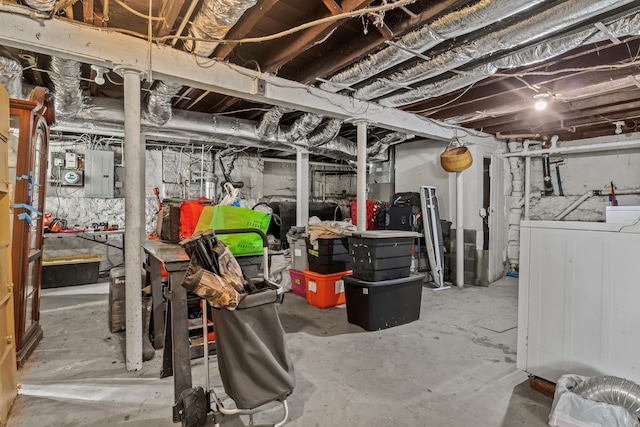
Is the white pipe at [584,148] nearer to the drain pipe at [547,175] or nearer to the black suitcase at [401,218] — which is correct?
the drain pipe at [547,175]

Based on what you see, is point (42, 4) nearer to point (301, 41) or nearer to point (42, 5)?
point (42, 5)

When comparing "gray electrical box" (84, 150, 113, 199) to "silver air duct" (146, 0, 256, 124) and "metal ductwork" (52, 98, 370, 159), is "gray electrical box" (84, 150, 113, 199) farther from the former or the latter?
"silver air duct" (146, 0, 256, 124)

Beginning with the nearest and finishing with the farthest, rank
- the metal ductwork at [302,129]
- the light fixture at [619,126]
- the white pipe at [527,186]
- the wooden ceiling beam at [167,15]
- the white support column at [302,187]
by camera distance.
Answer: the wooden ceiling beam at [167,15] → the metal ductwork at [302,129] → the light fixture at [619,126] → the white support column at [302,187] → the white pipe at [527,186]

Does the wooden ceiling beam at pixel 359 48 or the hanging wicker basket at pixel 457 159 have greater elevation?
the wooden ceiling beam at pixel 359 48

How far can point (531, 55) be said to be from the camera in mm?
2633

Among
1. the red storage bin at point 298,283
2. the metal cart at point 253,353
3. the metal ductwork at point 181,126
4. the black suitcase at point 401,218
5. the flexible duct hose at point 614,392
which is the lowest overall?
the red storage bin at point 298,283

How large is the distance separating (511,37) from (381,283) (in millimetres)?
2180

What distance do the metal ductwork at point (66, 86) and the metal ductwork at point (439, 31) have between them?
222 centimetres

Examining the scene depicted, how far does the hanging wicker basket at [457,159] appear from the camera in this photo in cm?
467

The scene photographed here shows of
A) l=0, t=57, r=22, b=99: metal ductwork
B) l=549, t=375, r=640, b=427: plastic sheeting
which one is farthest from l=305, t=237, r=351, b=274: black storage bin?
l=0, t=57, r=22, b=99: metal ductwork

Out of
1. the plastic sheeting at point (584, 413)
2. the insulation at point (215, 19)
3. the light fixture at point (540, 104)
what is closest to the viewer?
the plastic sheeting at point (584, 413)

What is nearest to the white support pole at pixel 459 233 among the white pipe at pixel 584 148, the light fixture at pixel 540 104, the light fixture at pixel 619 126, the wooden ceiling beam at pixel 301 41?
the white pipe at pixel 584 148

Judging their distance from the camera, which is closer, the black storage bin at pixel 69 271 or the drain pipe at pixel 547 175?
the black storage bin at pixel 69 271

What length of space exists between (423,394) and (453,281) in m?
3.45
